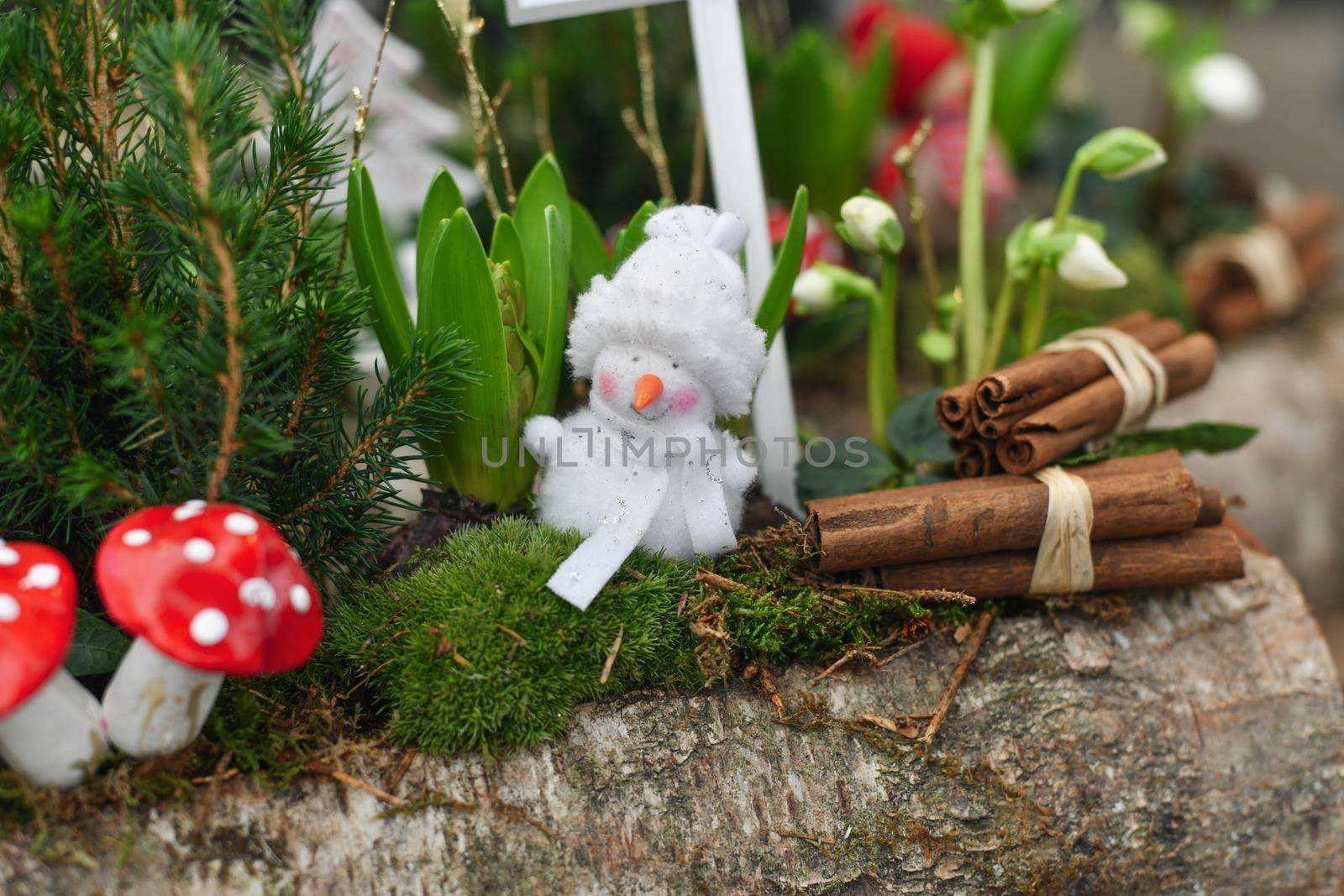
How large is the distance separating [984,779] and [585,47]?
1.21 metres

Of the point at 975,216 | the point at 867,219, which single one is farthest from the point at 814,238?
the point at 867,219

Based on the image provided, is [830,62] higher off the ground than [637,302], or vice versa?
[830,62]

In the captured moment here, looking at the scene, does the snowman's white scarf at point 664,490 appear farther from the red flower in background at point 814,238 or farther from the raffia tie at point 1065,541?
the red flower in background at point 814,238

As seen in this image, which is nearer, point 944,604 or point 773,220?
point 944,604

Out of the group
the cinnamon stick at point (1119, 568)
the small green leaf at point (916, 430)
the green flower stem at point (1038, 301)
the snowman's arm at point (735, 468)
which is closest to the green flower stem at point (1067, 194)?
Result: the green flower stem at point (1038, 301)

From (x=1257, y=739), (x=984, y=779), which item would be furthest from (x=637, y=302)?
(x=1257, y=739)

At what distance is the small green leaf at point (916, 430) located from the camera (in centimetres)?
100

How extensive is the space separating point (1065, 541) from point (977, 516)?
0.29 feet

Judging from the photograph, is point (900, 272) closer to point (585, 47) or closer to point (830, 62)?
point (830, 62)

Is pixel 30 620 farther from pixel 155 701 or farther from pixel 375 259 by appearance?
pixel 375 259

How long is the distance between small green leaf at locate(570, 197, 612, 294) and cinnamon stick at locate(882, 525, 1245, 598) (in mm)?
416

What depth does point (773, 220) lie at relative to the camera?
132 centimetres

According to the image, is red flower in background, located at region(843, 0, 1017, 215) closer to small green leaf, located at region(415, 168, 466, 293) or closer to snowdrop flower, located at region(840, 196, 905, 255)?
snowdrop flower, located at region(840, 196, 905, 255)

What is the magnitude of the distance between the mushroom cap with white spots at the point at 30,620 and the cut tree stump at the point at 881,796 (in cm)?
13
